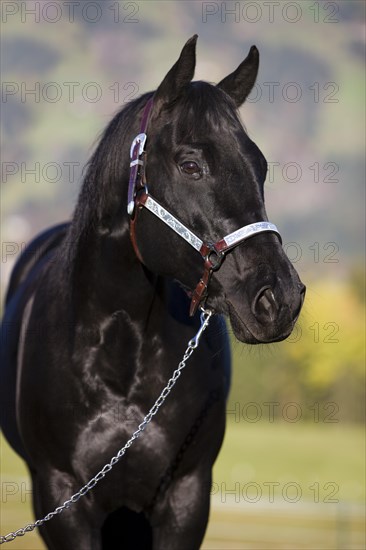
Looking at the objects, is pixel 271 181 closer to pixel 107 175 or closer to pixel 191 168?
pixel 107 175

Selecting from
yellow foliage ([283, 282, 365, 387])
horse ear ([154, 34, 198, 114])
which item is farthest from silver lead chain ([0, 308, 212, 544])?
yellow foliage ([283, 282, 365, 387])

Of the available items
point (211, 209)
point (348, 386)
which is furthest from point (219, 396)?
point (348, 386)

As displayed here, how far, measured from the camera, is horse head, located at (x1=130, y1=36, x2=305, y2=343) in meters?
3.20

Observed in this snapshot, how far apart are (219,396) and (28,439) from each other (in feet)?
3.01

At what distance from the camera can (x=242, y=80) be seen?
3.86 m

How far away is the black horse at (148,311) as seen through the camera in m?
3.38

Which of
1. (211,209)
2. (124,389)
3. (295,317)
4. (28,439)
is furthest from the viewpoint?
(28,439)

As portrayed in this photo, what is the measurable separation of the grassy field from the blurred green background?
0.05 m

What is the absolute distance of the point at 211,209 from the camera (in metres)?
3.37

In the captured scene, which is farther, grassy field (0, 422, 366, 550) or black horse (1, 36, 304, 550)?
grassy field (0, 422, 366, 550)

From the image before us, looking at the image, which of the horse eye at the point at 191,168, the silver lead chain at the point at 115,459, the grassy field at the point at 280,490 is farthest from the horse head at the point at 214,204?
the grassy field at the point at 280,490

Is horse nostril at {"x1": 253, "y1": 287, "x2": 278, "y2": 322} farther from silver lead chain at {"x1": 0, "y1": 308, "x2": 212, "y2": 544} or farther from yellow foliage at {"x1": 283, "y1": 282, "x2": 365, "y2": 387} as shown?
yellow foliage at {"x1": 283, "y1": 282, "x2": 365, "y2": 387}

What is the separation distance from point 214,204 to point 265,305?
445 millimetres

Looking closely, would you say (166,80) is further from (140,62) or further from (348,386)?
(140,62)
